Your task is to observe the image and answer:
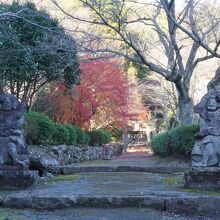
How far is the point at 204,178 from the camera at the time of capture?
5980mm

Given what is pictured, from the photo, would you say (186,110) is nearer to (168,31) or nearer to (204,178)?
(168,31)

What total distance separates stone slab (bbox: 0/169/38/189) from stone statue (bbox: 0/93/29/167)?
15 centimetres

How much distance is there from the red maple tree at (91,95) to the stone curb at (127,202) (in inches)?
404

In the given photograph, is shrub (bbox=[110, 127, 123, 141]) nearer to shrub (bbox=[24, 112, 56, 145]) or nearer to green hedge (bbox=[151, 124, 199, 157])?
green hedge (bbox=[151, 124, 199, 157])

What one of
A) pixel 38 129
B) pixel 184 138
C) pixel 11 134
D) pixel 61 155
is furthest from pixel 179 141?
pixel 11 134

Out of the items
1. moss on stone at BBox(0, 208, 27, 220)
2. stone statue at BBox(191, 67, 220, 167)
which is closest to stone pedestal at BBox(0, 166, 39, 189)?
moss on stone at BBox(0, 208, 27, 220)

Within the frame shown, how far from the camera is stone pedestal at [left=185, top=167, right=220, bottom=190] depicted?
233 inches

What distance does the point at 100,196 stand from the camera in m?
5.37

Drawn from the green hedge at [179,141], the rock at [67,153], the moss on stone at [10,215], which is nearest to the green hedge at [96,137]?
the rock at [67,153]

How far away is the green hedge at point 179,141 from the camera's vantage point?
1257 cm

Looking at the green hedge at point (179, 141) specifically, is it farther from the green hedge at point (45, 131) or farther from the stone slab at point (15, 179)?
the stone slab at point (15, 179)

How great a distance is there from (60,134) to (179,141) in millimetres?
4345

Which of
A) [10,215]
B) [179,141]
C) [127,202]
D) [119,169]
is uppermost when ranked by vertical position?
[179,141]

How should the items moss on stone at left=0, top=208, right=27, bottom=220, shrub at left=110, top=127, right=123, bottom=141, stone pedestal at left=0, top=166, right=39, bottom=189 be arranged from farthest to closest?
shrub at left=110, top=127, right=123, bottom=141
stone pedestal at left=0, top=166, right=39, bottom=189
moss on stone at left=0, top=208, right=27, bottom=220
